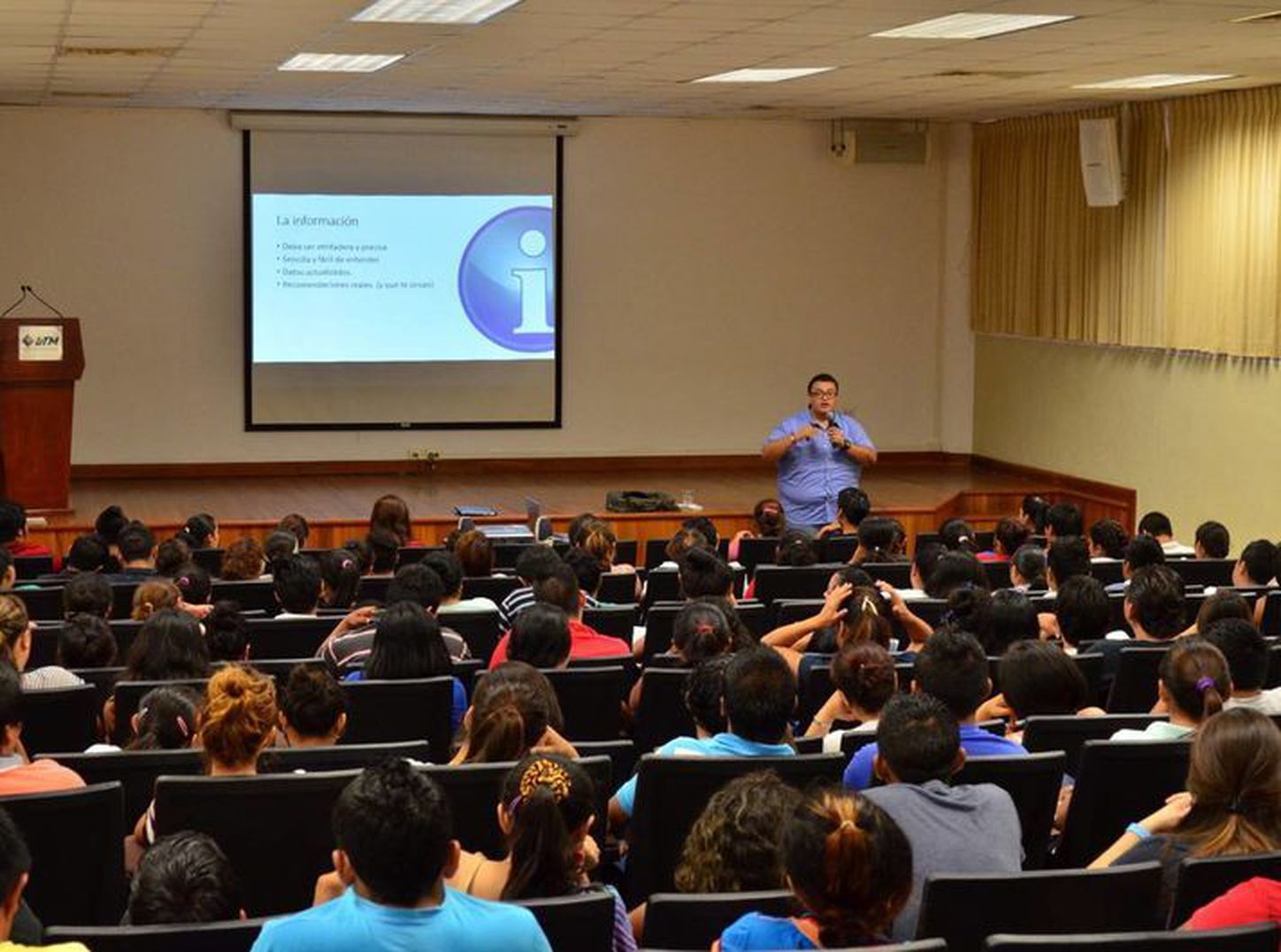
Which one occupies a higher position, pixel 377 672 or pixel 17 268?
pixel 17 268

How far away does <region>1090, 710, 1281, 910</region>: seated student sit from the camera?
11.8 feet

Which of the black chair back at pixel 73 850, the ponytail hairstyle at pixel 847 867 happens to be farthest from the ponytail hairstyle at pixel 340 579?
the ponytail hairstyle at pixel 847 867

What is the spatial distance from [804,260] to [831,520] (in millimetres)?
5187

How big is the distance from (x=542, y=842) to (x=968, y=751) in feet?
5.15

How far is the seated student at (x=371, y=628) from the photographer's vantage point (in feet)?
20.5

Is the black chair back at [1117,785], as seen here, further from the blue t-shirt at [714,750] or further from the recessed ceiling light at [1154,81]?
the recessed ceiling light at [1154,81]

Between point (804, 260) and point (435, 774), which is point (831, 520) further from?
point (435, 774)

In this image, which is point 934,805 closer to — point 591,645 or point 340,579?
point 591,645

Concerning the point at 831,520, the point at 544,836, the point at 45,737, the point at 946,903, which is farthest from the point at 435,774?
the point at 831,520

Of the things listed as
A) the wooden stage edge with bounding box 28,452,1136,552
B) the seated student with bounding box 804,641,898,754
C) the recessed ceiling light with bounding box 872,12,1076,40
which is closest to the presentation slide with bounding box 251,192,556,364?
the wooden stage edge with bounding box 28,452,1136,552

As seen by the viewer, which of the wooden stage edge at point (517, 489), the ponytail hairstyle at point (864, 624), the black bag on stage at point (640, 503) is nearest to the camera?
the ponytail hairstyle at point (864, 624)

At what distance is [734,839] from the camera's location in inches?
137

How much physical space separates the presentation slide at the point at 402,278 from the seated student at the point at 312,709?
1104cm

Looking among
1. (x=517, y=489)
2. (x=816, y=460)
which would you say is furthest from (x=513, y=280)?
(x=816, y=460)
